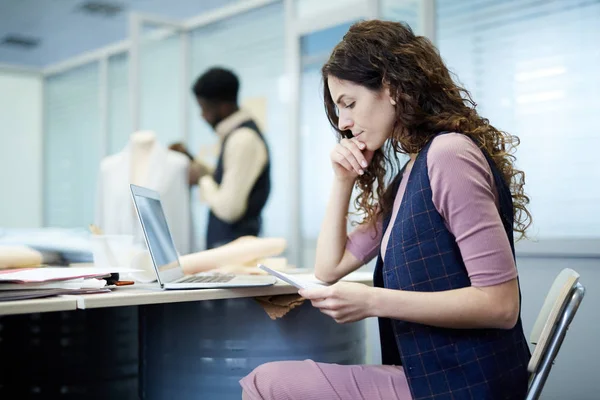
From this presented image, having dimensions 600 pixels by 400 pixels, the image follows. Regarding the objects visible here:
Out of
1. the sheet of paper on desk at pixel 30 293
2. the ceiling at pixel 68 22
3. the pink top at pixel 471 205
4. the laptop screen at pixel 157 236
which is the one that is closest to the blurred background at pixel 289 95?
the ceiling at pixel 68 22

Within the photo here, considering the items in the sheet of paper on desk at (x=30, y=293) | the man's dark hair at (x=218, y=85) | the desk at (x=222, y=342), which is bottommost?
the desk at (x=222, y=342)

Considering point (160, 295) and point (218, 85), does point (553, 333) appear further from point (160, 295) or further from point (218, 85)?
point (218, 85)

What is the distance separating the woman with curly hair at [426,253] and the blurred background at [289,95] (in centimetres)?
108

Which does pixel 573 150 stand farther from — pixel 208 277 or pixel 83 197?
pixel 83 197

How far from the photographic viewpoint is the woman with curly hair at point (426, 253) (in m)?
1.08

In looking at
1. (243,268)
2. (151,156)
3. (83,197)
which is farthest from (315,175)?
(83,197)

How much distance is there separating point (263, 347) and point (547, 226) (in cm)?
176

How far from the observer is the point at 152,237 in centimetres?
144

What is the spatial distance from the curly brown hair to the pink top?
0.09m

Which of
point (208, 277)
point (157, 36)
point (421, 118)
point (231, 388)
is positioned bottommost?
point (231, 388)

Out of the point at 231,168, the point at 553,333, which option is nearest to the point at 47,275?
the point at 553,333

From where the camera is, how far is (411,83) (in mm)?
1253

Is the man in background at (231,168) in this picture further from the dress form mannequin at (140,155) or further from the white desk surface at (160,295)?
the white desk surface at (160,295)

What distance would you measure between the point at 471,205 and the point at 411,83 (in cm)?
30
